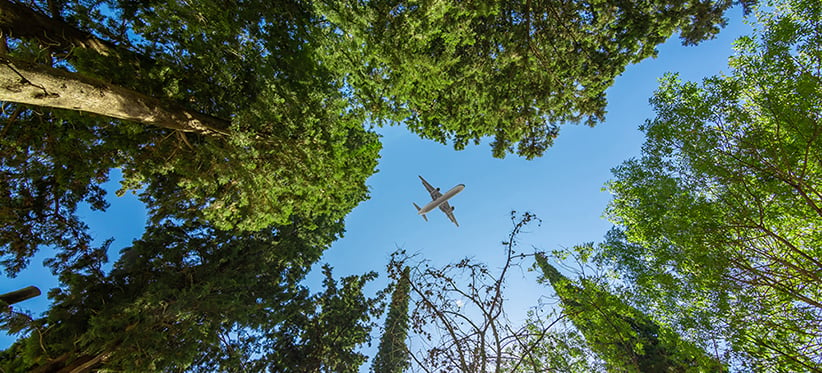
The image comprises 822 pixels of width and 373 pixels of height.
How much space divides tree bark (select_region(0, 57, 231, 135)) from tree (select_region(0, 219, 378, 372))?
13.8 ft

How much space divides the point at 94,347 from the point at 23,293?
1.61 meters

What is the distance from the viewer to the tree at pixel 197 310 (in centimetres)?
577

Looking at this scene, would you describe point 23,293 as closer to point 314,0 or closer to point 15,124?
point 15,124

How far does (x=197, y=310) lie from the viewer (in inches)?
276

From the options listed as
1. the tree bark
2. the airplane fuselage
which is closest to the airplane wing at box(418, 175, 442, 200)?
the airplane fuselage

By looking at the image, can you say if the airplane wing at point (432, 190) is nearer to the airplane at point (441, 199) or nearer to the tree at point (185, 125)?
the airplane at point (441, 199)

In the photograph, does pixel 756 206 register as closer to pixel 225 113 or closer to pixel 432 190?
pixel 225 113

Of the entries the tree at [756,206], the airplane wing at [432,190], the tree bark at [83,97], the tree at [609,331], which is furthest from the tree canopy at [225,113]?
the airplane wing at [432,190]

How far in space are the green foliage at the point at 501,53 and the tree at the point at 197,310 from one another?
22.4 feet

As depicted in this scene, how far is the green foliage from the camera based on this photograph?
19.2 feet

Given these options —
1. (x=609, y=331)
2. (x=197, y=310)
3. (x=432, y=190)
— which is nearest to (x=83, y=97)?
(x=197, y=310)

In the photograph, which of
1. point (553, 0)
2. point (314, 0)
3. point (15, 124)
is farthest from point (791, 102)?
point (15, 124)

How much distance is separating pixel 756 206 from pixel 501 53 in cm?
769

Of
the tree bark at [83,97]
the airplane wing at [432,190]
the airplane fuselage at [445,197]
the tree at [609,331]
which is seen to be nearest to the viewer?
the tree bark at [83,97]
